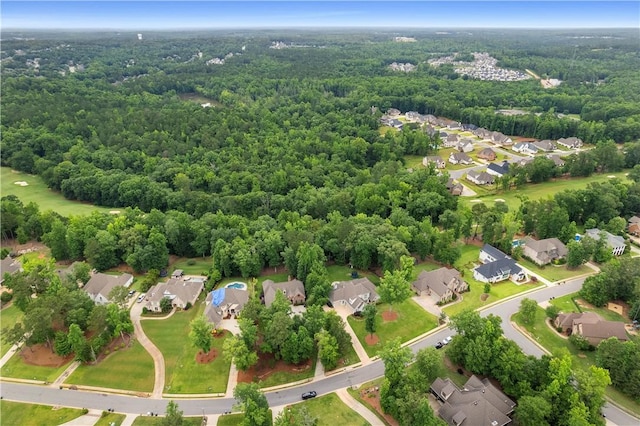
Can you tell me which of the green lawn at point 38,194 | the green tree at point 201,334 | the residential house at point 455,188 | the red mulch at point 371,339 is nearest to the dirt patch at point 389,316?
the red mulch at point 371,339

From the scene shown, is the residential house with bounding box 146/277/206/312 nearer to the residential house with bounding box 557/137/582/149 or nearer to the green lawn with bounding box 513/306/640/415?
the green lawn with bounding box 513/306/640/415

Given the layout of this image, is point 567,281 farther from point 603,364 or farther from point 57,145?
point 57,145

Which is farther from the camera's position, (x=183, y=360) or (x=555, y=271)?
(x=555, y=271)

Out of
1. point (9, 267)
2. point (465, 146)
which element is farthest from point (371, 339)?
point (465, 146)

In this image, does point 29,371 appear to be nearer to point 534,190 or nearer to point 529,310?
point 529,310

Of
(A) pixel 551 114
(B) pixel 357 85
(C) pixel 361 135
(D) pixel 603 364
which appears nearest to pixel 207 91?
(B) pixel 357 85

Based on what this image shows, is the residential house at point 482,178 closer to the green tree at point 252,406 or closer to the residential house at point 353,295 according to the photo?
the residential house at point 353,295
